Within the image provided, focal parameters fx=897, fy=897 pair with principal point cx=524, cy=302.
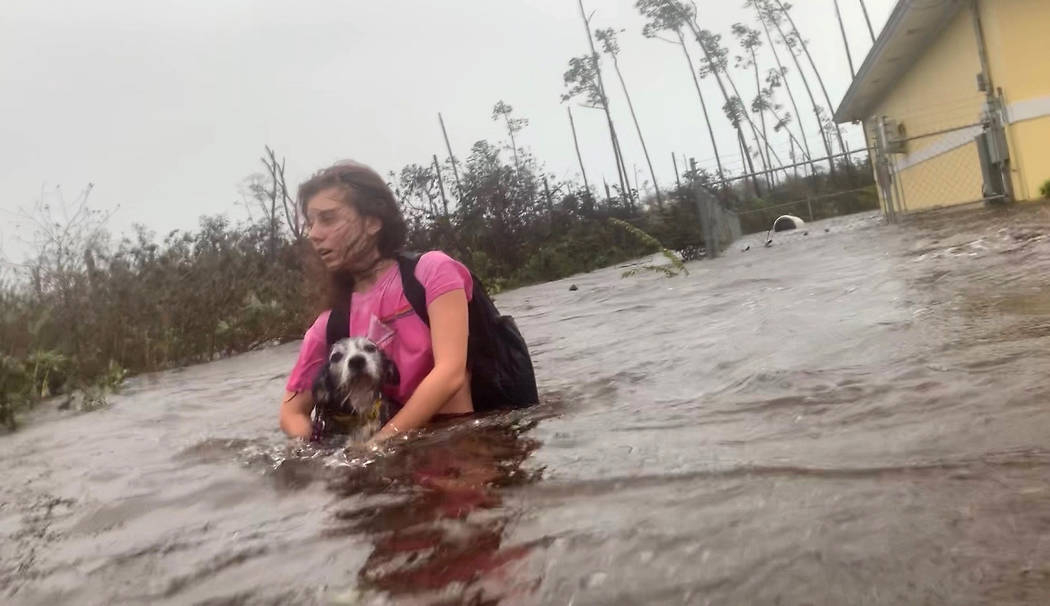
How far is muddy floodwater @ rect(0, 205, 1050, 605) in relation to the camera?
1463 mm

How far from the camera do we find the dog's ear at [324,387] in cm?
329

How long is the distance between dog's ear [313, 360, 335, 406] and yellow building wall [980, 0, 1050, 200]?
1093cm

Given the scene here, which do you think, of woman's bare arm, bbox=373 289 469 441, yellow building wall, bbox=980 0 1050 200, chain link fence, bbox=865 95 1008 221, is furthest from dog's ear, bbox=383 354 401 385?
chain link fence, bbox=865 95 1008 221

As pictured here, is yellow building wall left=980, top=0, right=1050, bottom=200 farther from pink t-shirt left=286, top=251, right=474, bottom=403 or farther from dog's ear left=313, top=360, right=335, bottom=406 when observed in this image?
dog's ear left=313, top=360, right=335, bottom=406

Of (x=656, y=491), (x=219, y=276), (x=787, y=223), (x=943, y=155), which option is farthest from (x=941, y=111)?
(x=656, y=491)

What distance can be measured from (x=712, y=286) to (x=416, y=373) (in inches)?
221

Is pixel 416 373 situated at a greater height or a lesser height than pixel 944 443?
greater

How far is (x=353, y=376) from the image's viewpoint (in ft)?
10.3

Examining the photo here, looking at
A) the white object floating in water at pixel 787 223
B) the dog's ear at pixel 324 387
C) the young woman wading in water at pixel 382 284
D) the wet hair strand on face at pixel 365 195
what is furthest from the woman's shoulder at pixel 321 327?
the white object floating in water at pixel 787 223

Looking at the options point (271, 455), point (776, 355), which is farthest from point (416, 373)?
point (776, 355)

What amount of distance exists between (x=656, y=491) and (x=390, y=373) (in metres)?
1.47

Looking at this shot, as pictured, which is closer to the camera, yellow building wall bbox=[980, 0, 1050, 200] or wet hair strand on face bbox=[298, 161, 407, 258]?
wet hair strand on face bbox=[298, 161, 407, 258]

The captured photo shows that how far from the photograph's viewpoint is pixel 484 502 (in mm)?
2146

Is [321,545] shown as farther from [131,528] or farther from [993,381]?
[993,381]
